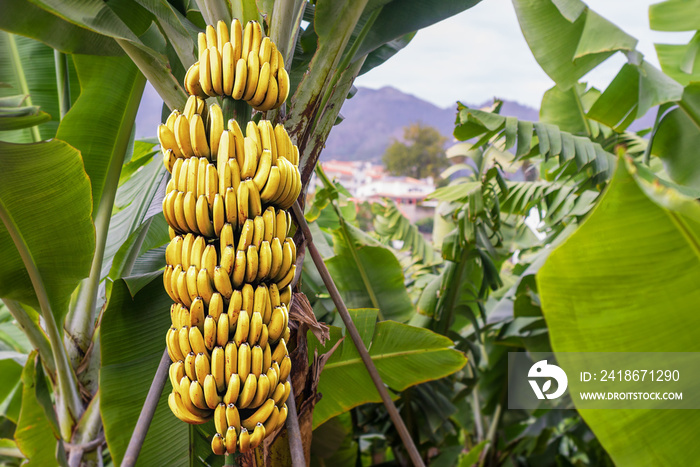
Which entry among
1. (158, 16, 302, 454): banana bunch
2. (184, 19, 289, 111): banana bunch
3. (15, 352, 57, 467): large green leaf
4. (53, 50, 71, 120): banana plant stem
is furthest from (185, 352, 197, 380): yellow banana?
(53, 50, 71, 120): banana plant stem

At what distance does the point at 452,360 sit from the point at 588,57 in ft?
2.88

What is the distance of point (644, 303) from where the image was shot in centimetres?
50

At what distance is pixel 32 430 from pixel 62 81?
87 centimetres

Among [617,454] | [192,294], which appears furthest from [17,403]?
[617,454]

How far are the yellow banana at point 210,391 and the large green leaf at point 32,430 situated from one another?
0.79m

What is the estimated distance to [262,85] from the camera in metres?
0.58

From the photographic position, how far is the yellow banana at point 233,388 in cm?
52

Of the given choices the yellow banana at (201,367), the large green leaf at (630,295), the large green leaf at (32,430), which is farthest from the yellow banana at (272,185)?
the large green leaf at (32,430)

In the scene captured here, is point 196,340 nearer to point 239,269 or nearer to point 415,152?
point 239,269

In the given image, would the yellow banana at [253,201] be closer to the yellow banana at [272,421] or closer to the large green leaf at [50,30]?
the yellow banana at [272,421]

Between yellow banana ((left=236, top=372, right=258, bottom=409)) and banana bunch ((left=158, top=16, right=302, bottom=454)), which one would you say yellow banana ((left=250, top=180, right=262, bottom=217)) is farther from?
yellow banana ((left=236, top=372, right=258, bottom=409))

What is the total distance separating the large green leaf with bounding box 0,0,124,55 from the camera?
0.70 metres

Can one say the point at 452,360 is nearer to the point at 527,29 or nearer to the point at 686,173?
the point at 686,173

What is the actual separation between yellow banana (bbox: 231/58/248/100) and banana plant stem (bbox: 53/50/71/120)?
2.69 feet
